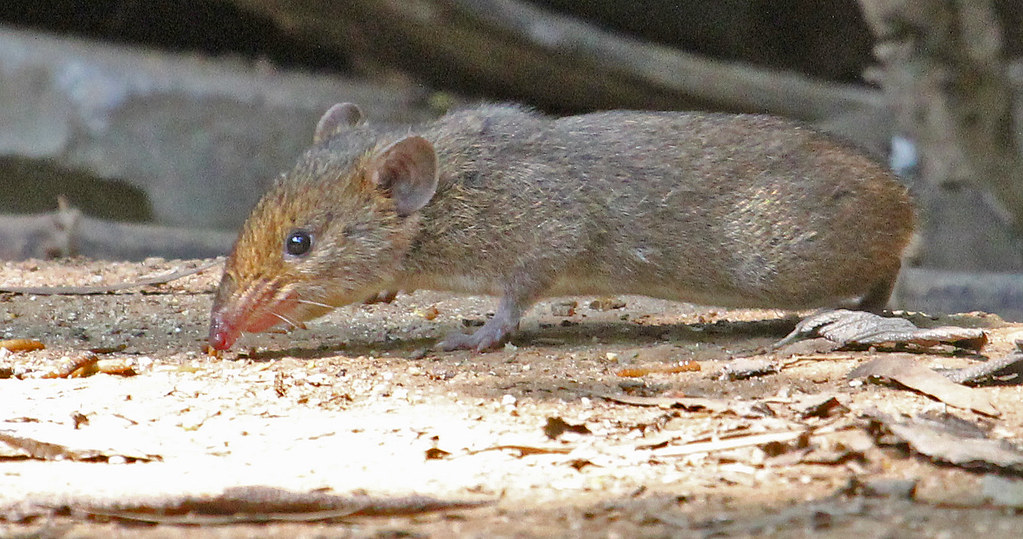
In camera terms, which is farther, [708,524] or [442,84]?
[442,84]

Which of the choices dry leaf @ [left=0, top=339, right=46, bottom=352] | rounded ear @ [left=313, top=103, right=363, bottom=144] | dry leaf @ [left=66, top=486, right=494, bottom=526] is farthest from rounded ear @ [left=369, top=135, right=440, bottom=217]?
dry leaf @ [left=66, top=486, right=494, bottom=526]

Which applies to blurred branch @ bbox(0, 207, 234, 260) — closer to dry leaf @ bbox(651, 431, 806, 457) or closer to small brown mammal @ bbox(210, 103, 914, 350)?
small brown mammal @ bbox(210, 103, 914, 350)

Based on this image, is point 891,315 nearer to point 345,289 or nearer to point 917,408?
point 917,408

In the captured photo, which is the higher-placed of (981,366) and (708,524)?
(981,366)

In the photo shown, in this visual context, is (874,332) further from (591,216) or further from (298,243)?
(298,243)

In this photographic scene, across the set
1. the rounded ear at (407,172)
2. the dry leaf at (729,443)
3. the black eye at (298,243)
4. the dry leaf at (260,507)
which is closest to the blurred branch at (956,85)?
the rounded ear at (407,172)

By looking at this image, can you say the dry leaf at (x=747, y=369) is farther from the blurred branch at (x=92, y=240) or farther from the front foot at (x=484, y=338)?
the blurred branch at (x=92, y=240)

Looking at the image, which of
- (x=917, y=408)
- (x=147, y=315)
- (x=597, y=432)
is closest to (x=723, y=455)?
(x=597, y=432)

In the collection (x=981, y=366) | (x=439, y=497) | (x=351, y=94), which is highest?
(x=351, y=94)
